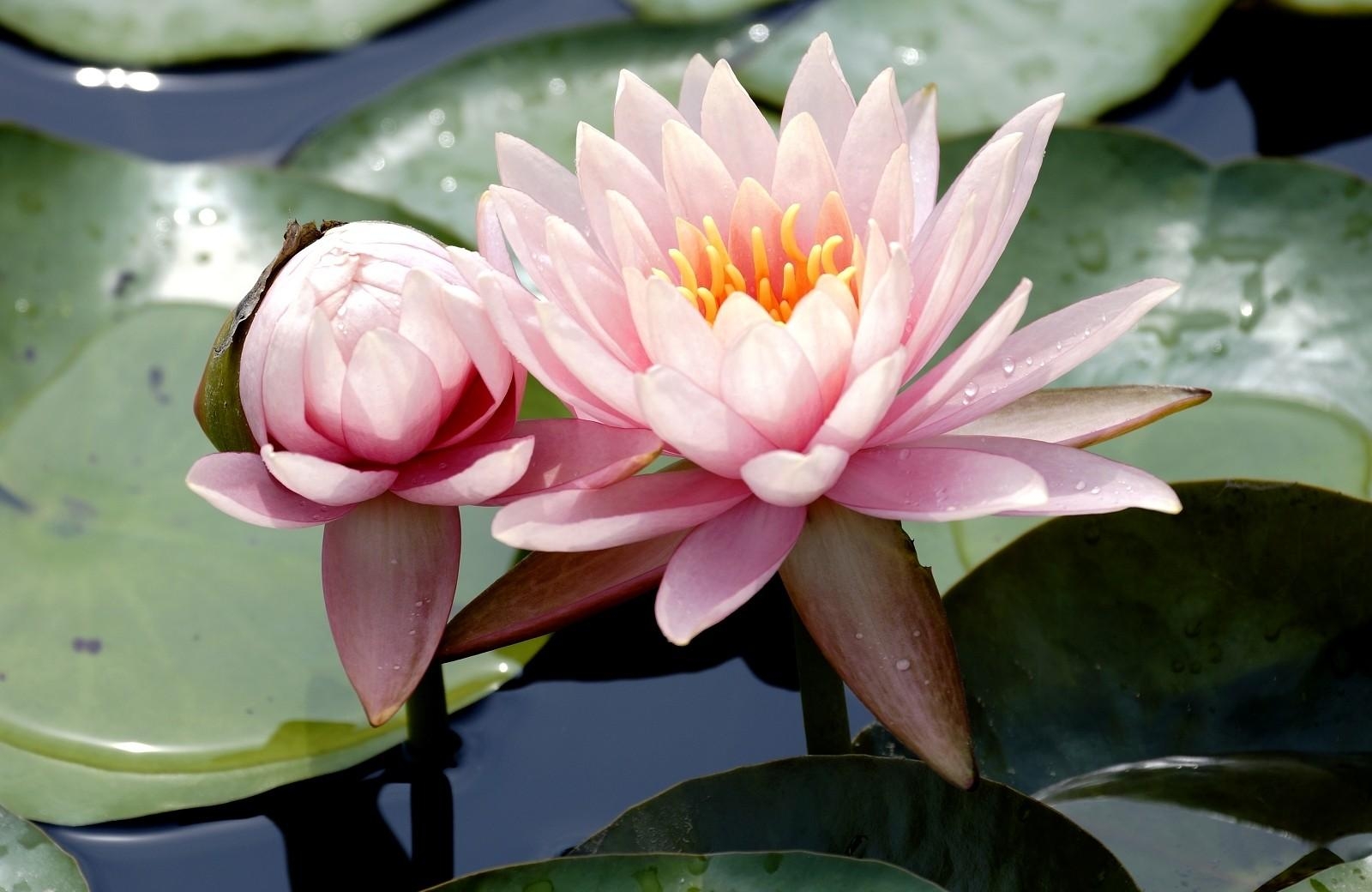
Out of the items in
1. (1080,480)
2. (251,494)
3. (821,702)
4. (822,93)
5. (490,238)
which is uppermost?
(822,93)

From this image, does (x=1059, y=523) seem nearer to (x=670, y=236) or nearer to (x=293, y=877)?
(x=670, y=236)

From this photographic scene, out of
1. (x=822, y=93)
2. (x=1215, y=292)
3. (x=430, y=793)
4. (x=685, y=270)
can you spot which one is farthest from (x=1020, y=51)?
(x=430, y=793)

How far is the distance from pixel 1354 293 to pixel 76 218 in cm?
233

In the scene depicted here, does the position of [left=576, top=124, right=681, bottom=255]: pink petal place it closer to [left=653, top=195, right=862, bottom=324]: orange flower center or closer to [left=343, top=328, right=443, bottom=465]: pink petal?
[left=653, top=195, right=862, bottom=324]: orange flower center

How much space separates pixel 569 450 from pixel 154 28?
224 cm

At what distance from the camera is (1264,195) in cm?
215

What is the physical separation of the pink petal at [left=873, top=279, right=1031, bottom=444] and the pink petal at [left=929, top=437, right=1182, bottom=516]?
69 millimetres

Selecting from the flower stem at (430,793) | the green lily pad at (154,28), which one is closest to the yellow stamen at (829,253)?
the flower stem at (430,793)

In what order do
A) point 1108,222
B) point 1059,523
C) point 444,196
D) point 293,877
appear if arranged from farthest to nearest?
1. point 444,196
2. point 1108,222
3. point 293,877
4. point 1059,523

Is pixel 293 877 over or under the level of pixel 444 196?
under

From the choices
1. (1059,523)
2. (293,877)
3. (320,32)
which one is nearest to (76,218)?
(320,32)

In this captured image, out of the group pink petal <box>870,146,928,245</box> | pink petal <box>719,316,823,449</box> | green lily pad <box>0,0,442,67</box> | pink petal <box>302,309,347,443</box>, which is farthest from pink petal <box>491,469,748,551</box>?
green lily pad <box>0,0,442,67</box>

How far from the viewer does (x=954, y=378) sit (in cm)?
118

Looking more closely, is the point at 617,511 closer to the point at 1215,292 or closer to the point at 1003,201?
the point at 1003,201
